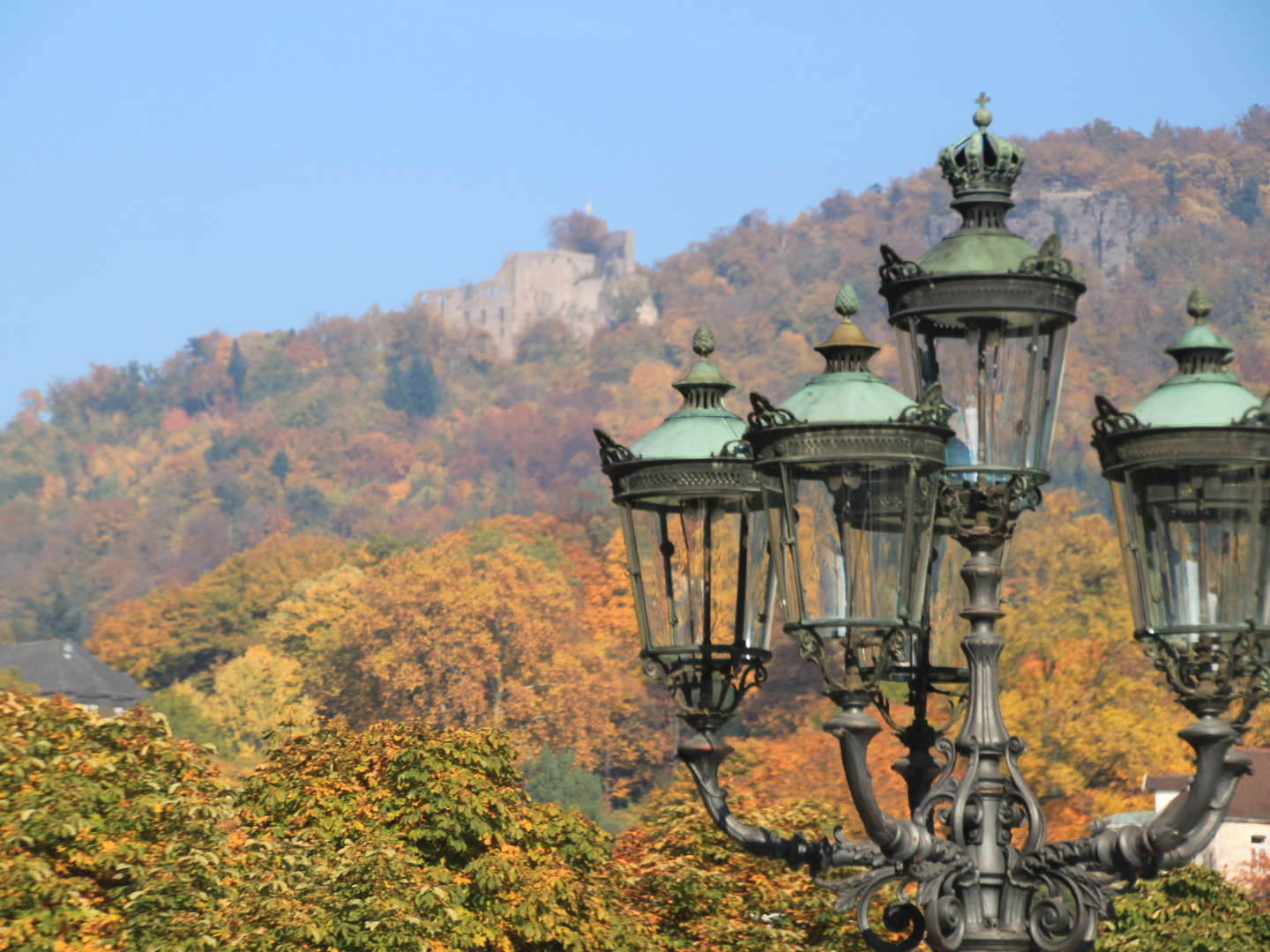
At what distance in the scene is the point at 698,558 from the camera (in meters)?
9.10

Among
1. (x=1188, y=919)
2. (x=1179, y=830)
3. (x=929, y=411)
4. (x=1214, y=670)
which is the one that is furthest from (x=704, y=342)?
(x=1188, y=919)

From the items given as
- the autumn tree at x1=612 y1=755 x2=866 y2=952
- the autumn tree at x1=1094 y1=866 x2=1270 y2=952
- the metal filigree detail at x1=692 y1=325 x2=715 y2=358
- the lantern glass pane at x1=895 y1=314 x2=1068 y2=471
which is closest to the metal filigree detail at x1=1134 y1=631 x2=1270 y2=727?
the lantern glass pane at x1=895 y1=314 x2=1068 y2=471

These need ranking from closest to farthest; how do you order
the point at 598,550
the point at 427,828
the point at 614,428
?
the point at 427,828 < the point at 598,550 < the point at 614,428

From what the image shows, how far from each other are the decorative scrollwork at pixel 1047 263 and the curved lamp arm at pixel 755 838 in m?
2.13

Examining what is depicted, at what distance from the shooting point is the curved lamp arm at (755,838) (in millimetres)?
8148

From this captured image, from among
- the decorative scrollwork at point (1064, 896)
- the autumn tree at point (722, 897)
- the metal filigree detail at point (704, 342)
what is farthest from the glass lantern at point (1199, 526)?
→ the autumn tree at point (722, 897)

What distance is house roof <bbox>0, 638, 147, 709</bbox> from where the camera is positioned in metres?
99.6

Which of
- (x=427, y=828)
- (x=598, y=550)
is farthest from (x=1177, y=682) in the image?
(x=598, y=550)

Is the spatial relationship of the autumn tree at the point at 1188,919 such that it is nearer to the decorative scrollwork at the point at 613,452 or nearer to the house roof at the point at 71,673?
the decorative scrollwork at the point at 613,452

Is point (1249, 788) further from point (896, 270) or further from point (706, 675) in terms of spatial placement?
point (896, 270)

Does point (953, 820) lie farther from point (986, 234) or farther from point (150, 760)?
point (150, 760)

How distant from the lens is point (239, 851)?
76.6ft

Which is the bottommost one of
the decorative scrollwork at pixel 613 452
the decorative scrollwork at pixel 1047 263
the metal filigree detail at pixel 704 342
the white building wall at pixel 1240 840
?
the white building wall at pixel 1240 840

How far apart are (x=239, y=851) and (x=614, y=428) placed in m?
169
